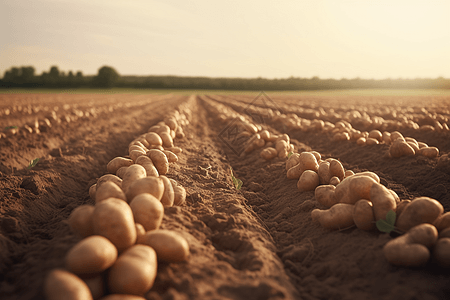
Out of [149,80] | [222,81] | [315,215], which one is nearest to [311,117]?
[315,215]

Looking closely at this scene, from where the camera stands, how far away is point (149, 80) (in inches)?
2840

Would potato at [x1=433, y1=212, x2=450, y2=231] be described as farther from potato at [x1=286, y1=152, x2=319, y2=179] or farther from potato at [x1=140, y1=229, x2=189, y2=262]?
potato at [x1=140, y1=229, x2=189, y2=262]

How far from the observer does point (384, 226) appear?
8.80 ft

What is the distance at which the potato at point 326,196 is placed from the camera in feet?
11.5

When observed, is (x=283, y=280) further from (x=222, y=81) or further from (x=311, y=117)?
(x=222, y=81)

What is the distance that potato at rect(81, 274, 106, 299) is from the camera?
188 centimetres

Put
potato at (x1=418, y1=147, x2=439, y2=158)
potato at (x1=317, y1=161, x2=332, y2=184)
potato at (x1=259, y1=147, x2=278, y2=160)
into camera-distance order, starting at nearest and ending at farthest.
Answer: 1. potato at (x1=317, y1=161, x2=332, y2=184)
2. potato at (x1=418, y1=147, x2=439, y2=158)
3. potato at (x1=259, y1=147, x2=278, y2=160)

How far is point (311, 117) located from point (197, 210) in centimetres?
1070

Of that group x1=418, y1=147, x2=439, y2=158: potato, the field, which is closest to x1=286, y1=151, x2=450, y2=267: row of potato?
the field

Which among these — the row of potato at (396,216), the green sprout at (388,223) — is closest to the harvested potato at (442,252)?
the row of potato at (396,216)

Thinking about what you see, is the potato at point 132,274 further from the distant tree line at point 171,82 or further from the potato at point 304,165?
the distant tree line at point 171,82

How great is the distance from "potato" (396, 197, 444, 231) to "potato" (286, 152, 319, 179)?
1928mm

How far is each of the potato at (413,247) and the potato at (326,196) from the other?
1.13 meters

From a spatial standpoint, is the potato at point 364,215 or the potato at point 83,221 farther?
the potato at point 364,215
